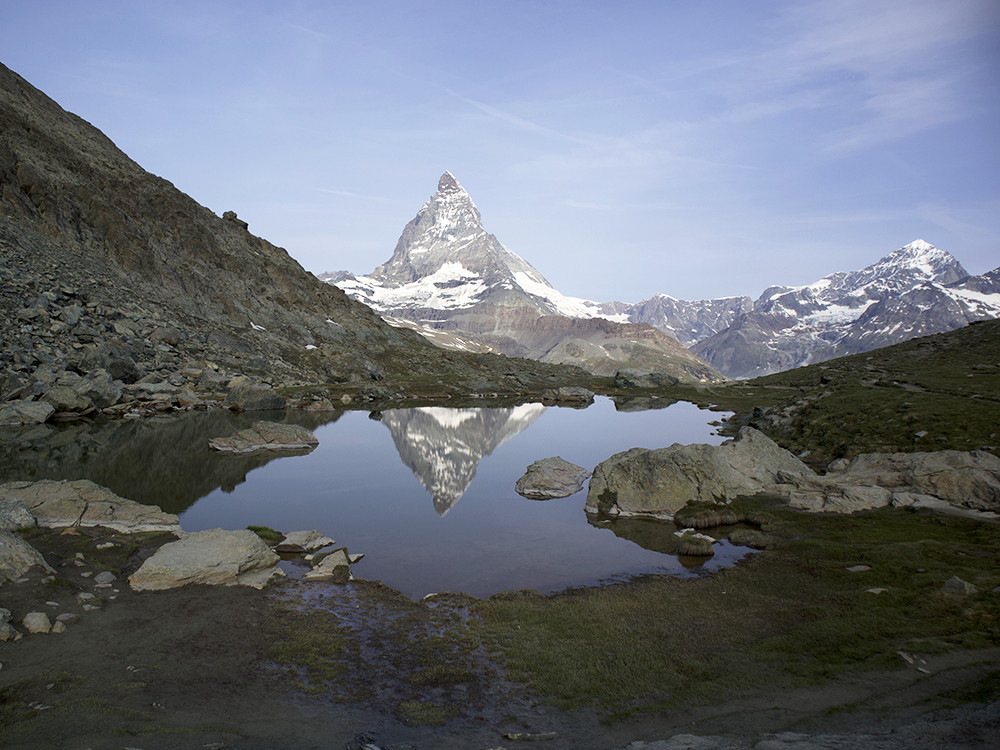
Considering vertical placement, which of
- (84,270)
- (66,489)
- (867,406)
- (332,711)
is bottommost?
(332,711)

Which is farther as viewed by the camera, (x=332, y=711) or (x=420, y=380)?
(x=420, y=380)

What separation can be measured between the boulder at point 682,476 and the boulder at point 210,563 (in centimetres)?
2202

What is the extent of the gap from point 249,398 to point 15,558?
68571 mm

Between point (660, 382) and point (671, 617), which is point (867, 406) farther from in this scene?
point (660, 382)

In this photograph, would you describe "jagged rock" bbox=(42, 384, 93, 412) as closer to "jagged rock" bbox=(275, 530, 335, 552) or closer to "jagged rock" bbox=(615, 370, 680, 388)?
"jagged rock" bbox=(275, 530, 335, 552)

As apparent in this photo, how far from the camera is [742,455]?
4328 cm

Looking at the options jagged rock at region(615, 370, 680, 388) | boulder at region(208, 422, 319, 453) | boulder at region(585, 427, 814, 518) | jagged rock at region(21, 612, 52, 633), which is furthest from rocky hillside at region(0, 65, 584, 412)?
boulder at region(585, 427, 814, 518)

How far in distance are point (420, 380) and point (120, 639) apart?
385 ft

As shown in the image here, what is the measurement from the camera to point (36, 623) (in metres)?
18.6

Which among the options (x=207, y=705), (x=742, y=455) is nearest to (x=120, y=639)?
(x=207, y=705)

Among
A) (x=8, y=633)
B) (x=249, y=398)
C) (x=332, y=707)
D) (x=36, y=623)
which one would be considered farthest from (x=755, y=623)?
(x=249, y=398)

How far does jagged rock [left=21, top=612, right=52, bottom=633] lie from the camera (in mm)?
18547

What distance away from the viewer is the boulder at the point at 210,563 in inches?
934

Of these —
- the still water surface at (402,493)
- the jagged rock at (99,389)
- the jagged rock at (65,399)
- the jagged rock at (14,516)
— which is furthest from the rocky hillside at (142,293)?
the jagged rock at (14,516)
